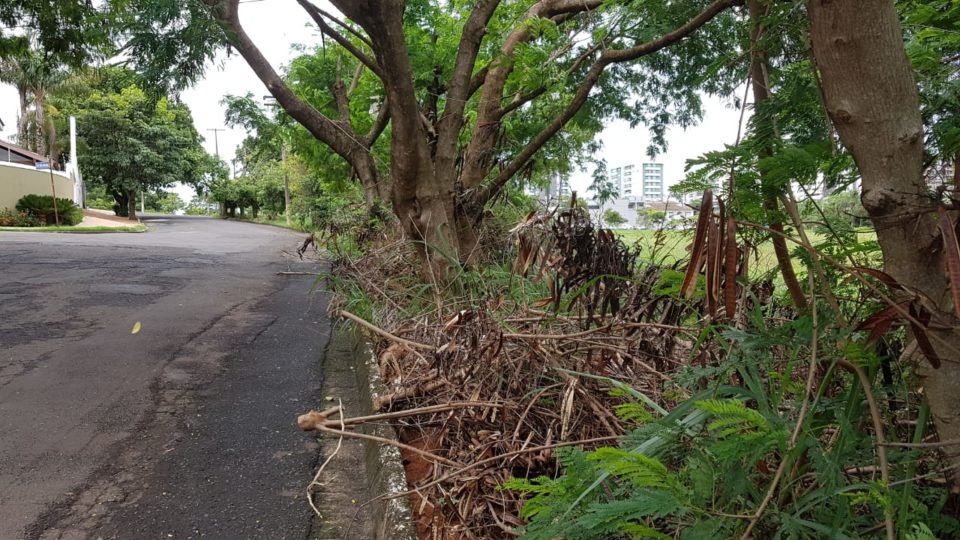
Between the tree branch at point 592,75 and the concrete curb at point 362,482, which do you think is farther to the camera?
the tree branch at point 592,75

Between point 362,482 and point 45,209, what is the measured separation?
30602 millimetres

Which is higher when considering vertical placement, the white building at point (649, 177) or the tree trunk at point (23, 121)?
the tree trunk at point (23, 121)

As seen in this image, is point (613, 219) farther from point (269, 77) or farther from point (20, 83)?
point (20, 83)

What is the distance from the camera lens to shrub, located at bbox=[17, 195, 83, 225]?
2646 centimetres

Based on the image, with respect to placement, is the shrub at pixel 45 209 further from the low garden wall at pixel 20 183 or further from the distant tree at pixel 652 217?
the distant tree at pixel 652 217

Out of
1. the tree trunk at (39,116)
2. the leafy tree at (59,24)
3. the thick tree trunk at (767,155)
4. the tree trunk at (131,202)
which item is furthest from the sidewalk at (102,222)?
the thick tree trunk at (767,155)

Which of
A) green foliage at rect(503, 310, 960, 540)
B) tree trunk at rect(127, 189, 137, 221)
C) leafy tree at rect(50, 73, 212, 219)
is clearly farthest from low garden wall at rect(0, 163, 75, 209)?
green foliage at rect(503, 310, 960, 540)

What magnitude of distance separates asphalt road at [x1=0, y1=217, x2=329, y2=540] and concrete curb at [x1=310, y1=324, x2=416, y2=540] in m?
0.12

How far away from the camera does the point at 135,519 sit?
9.18ft

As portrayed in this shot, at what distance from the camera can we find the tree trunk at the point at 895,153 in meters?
1.22

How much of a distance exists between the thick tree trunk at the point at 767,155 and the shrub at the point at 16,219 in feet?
101

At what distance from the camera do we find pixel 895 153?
124 centimetres

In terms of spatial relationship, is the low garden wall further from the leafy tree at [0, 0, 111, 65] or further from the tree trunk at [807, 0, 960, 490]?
the tree trunk at [807, 0, 960, 490]

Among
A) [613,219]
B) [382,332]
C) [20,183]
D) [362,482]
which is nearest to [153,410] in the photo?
[362,482]
